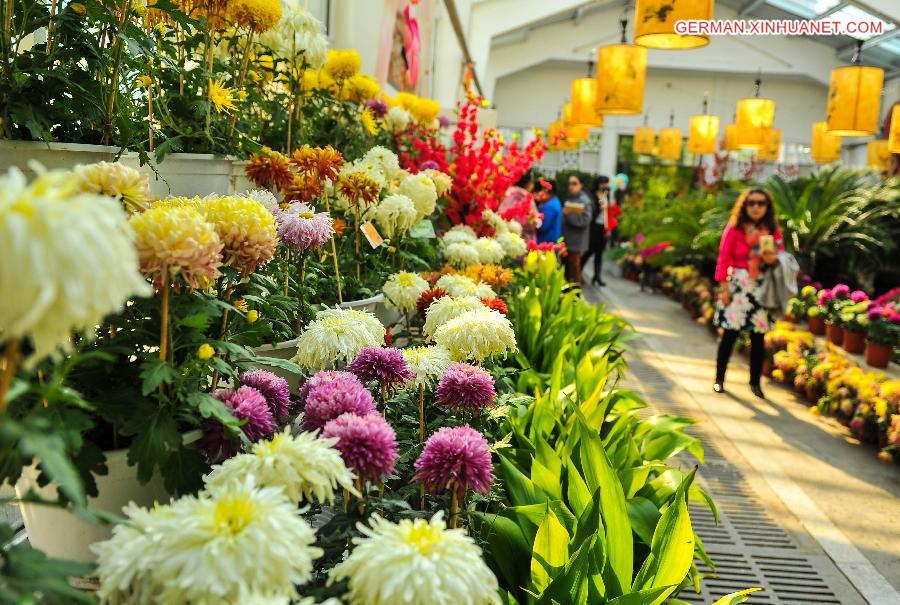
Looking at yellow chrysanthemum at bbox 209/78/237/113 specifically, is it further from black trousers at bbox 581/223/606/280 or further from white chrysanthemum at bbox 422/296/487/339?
black trousers at bbox 581/223/606/280

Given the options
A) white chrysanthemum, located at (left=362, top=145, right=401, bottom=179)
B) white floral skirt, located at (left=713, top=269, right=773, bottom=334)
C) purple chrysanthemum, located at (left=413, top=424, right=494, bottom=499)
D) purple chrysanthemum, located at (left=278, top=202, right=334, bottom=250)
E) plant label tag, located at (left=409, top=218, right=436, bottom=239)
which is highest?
white chrysanthemum, located at (left=362, top=145, right=401, bottom=179)

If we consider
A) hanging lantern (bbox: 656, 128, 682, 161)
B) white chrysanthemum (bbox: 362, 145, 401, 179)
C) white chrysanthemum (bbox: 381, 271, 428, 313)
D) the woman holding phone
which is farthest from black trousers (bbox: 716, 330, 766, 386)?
hanging lantern (bbox: 656, 128, 682, 161)

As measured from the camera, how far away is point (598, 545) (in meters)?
1.28

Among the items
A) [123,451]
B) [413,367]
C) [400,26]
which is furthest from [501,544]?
[400,26]

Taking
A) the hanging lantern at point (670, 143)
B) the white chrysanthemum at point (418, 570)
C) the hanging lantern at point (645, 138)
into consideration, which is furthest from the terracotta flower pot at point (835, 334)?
the hanging lantern at point (645, 138)

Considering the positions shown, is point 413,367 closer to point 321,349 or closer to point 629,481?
point 321,349

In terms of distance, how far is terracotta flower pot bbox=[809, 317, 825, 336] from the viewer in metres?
5.59

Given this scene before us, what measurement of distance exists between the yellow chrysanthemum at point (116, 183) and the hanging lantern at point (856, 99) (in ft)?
19.7

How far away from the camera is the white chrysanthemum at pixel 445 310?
5.32 ft

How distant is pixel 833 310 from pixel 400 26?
354 centimetres

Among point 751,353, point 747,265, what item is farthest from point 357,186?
point 751,353

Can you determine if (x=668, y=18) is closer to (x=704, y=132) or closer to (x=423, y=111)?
(x=423, y=111)

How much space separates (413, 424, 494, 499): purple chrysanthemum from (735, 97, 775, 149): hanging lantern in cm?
781

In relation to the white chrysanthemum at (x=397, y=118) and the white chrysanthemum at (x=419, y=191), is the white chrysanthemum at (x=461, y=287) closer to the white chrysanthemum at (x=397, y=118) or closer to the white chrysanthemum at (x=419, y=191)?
the white chrysanthemum at (x=419, y=191)
